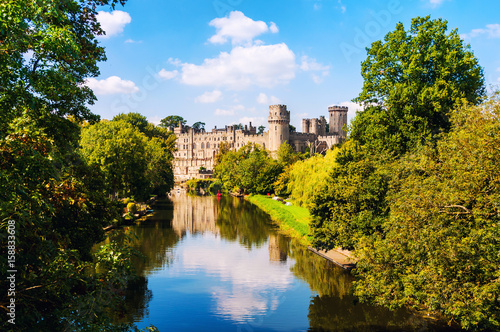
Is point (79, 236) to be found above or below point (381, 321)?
above

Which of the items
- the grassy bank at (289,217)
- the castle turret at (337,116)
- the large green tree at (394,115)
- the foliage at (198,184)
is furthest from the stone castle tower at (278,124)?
the large green tree at (394,115)

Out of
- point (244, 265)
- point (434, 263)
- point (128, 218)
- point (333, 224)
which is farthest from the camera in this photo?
point (128, 218)

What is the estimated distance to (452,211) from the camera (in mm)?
12273

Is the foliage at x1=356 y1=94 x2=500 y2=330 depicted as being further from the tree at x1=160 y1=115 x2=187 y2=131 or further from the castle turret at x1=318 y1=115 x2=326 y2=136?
the tree at x1=160 y1=115 x2=187 y2=131

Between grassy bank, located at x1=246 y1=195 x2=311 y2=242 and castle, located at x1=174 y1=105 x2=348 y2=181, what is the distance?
57.3 meters

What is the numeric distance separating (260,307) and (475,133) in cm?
1060

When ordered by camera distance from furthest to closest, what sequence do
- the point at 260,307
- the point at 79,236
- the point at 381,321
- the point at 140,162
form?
the point at 140,162 < the point at 260,307 < the point at 381,321 < the point at 79,236

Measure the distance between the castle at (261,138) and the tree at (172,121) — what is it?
2873mm

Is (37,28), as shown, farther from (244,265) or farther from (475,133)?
(244,265)

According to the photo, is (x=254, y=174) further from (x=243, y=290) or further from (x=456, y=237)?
(x=456, y=237)

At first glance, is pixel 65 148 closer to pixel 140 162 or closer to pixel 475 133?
pixel 475 133

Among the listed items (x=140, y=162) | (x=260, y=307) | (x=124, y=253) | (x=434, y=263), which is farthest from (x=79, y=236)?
(x=140, y=162)

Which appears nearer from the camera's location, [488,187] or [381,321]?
[488,187]

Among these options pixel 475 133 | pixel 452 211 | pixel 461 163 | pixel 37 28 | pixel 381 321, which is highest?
pixel 37 28
